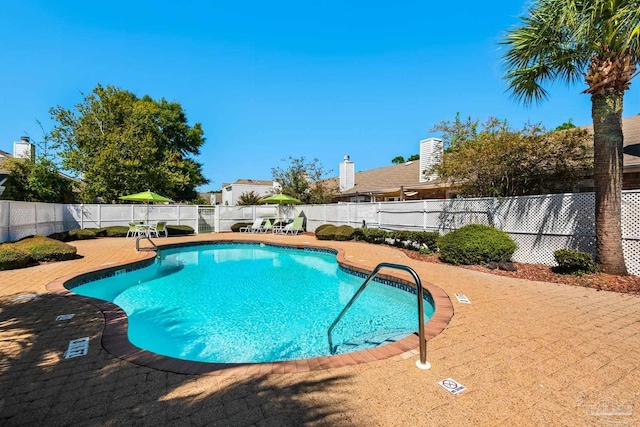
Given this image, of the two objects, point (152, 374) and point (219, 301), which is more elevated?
point (152, 374)

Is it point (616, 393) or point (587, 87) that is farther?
point (587, 87)

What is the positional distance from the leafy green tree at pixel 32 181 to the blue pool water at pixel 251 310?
42.3ft

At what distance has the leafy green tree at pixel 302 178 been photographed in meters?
23.3

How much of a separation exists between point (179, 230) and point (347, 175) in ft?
43.3

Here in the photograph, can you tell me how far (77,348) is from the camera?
3611 millimetres

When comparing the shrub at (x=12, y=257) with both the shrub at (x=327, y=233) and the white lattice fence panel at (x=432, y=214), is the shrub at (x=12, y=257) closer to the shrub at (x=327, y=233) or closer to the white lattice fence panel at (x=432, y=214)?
the shrub at (x=327, y=233)

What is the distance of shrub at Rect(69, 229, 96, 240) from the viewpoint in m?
15.2

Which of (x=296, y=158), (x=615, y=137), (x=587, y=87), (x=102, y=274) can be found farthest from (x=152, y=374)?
(x=296, y=158)

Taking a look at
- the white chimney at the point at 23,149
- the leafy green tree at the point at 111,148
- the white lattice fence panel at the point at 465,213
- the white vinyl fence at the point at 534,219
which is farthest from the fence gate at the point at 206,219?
the white lattice fence panel at the point at 465,213

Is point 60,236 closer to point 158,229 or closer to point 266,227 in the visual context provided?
point 158,229

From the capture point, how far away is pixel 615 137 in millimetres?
6480

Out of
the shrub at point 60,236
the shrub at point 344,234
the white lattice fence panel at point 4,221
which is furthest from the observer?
the shrub at point 344,234

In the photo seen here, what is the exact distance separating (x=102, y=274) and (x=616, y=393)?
10.4 meters

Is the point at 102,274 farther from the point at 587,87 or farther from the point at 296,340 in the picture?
the point at 587,87
